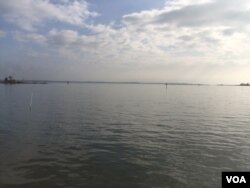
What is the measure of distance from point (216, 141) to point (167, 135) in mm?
4437

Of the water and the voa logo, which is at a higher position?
the voa logo

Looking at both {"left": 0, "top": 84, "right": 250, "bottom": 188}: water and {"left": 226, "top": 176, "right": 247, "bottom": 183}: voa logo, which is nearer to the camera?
{"left": 226, "top": 176, "right": 247, "bottom": 183}: voa logo

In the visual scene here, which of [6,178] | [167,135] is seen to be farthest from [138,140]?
[6,178]

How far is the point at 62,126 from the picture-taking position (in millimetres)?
30000

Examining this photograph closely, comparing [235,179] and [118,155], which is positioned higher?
[235,179]

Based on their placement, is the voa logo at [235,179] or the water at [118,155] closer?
the voa logo at [235,179]

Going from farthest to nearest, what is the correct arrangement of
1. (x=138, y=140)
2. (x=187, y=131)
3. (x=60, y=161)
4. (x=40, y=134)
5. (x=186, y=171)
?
(x=187, y=131)
(x=40, y=134)
(x=138, y=140)
(x=60, y=161)
(x=186, y=171)

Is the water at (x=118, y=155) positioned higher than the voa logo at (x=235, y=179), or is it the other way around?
the voa logo at (x=235, y=179)

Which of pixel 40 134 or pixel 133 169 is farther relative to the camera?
pixel 40 134

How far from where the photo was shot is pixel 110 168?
1622cm

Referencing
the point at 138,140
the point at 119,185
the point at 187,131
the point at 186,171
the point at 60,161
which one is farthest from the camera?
the point at 187,131

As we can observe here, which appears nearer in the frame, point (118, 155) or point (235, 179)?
point (235, 179)

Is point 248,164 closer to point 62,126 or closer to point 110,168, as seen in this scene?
point 110,168

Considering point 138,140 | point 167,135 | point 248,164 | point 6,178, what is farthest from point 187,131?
point 6,178
